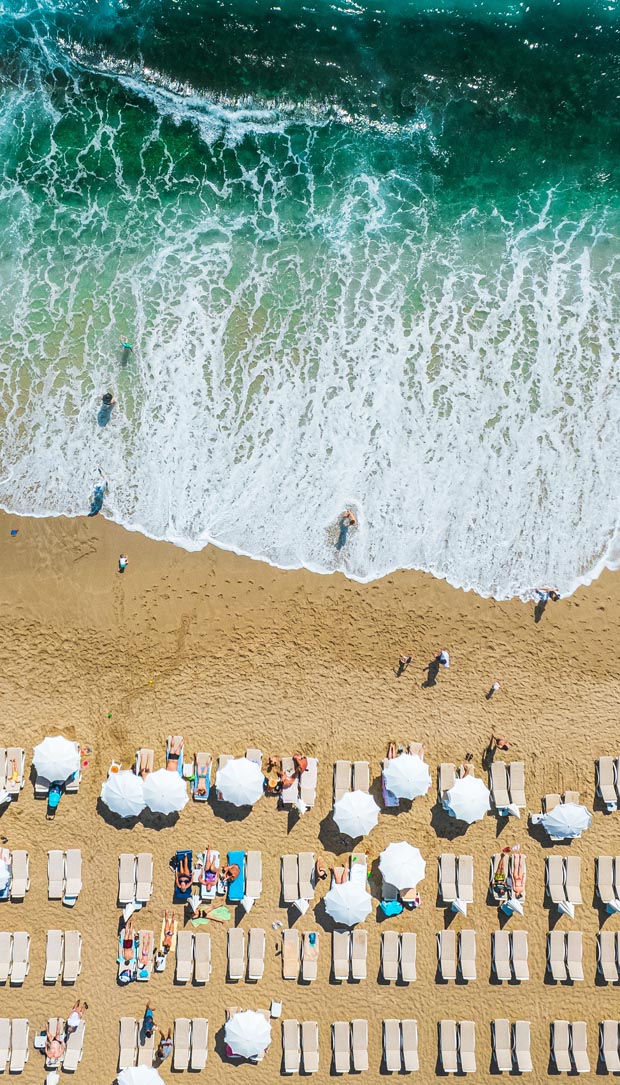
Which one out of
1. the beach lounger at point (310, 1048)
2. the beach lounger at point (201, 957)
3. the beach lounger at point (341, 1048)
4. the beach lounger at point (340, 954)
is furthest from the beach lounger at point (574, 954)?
the beach lounger at point (201, 957)

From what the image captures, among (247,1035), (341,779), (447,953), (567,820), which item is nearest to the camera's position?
(247,1035)

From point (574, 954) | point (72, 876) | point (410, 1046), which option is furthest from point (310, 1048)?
point (72, 876)

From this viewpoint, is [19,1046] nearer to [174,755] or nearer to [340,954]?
[174,755]

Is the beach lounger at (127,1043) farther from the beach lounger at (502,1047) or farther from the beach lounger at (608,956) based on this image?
the beach lounger at (608,956)

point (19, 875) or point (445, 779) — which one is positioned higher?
point (445, 779)

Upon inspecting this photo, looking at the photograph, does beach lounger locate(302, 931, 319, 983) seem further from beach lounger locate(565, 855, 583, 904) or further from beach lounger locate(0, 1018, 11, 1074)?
beach lounger locate(0, 1018, 11, 1074)
